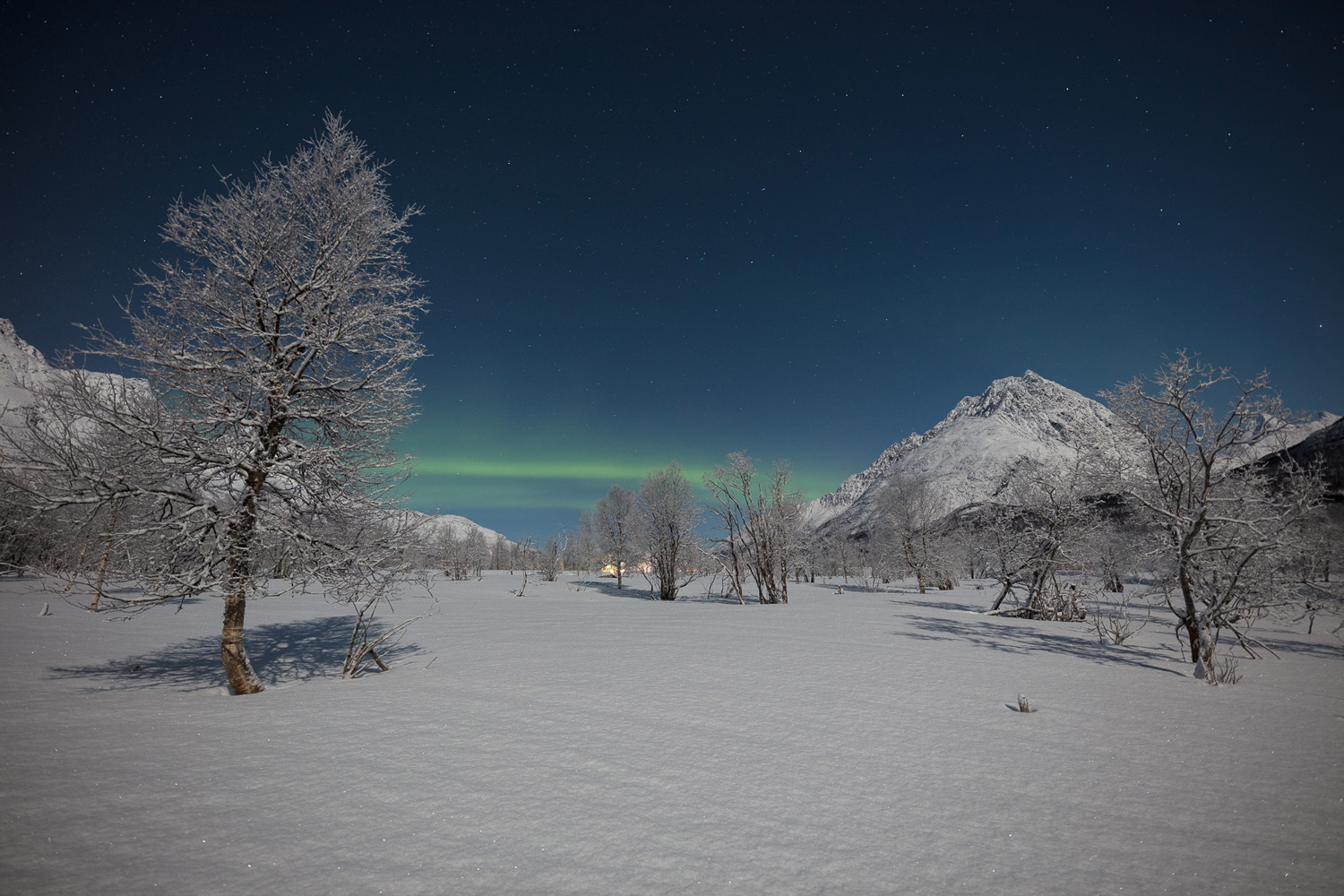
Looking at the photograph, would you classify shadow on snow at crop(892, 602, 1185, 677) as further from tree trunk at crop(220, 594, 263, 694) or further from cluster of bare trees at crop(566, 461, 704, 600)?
cluster of bare trees at crop(566, 461, 704, 600)

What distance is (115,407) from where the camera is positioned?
6.43 metres

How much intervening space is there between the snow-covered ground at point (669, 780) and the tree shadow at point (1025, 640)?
4.88 feet

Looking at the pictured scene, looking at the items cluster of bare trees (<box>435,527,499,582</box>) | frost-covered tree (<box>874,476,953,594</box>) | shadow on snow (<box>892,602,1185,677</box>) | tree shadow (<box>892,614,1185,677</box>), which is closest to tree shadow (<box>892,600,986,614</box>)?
shadow on snow (<box>892,602,1185,677</box>)

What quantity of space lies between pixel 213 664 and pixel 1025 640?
724 inches

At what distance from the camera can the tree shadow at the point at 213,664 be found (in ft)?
26.2

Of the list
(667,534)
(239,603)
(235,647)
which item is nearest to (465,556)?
(667,534)

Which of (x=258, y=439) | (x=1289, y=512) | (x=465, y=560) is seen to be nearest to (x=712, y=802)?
(x=258, y=439)

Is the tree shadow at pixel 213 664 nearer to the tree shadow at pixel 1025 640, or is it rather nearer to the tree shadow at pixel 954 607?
the tree shadow at pixel 1025 640

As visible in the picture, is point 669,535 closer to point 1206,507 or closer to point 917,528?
point 917,528

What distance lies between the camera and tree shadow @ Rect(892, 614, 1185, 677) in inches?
404

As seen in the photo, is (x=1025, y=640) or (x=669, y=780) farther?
(x=1025, y=640)

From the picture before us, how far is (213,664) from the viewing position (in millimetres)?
9461

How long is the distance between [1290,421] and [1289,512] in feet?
5.57

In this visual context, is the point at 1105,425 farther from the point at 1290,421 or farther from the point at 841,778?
the point at 841,778
